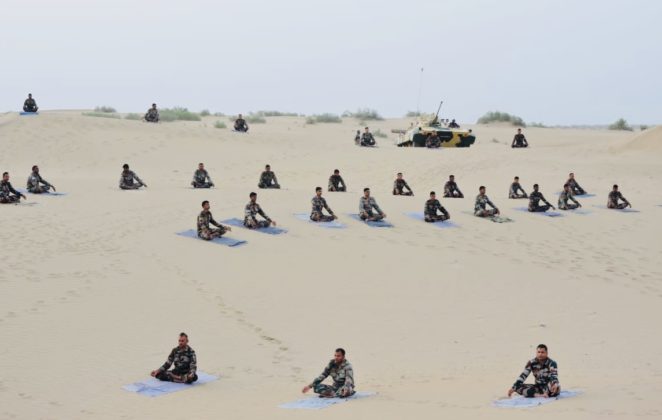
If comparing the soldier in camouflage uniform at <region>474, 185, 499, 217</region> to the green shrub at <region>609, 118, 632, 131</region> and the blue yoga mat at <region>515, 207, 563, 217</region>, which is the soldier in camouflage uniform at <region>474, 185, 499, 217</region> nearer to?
the blue yoga mat at <region>515, 207, 563, 217</region>

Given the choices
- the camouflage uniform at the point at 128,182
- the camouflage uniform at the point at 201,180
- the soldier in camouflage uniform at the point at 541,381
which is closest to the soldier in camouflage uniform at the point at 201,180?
the camouflage uniform at the point at 201,180

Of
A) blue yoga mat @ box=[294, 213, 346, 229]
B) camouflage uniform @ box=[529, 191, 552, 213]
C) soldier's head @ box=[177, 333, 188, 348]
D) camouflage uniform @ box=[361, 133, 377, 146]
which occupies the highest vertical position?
camouflage uniform @ box=[361, 133, 377, 146]

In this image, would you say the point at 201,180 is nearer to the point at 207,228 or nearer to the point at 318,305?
the point at 207,228

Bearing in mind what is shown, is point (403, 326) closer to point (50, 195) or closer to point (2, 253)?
point (2, 253)

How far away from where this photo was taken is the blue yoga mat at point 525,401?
11453 mm

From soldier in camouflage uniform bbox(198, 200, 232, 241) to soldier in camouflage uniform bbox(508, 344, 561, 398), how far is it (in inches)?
410

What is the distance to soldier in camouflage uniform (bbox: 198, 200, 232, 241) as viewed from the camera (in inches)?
838

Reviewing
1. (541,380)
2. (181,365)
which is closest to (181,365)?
(181,365)

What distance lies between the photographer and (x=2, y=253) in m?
19.7

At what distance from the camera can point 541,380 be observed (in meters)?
12.1

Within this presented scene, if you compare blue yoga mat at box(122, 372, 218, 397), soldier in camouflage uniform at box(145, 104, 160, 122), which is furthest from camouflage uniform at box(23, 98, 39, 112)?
blue yoga mat at box(122, 372, 218, 397)

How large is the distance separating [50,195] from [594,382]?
17817 millimetres

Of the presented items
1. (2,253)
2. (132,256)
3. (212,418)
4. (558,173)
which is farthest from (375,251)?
(558,173)

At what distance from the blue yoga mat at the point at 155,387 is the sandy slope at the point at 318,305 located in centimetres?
16
